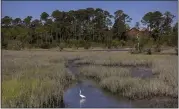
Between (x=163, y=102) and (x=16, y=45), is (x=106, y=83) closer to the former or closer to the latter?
(x=163, y=102)

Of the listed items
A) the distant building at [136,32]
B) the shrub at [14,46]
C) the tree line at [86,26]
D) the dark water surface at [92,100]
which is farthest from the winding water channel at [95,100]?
the distant building at [136,32]

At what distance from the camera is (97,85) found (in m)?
16.9

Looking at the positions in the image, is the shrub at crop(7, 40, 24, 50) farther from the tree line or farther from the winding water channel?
the winding water channel

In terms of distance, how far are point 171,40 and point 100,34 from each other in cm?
2217

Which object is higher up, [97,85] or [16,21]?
[16,21]

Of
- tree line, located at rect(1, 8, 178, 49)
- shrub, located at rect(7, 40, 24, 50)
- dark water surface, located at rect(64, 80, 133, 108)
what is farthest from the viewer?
tree line, located at rect(1, 8, 178, 49)

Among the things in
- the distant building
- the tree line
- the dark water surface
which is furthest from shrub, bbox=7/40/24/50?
the dark water surface

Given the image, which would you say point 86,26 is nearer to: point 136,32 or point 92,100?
point 136,32

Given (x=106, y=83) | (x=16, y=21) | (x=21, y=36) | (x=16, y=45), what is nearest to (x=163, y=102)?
(x=106, y=83)

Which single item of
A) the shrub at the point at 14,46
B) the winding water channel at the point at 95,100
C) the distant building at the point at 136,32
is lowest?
the winding water channel at the point at 95,100

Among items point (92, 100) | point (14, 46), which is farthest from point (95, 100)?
point (14, 46)

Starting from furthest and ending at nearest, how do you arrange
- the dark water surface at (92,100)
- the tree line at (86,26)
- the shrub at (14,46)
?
the tree line at (86,26) < the shrub at (14,46) < the dark water surface at (92,100)

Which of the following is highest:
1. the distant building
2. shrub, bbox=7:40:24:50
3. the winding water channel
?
the distant building

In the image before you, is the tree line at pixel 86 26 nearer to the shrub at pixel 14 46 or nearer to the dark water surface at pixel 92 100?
the shrub at pixel 14 46
